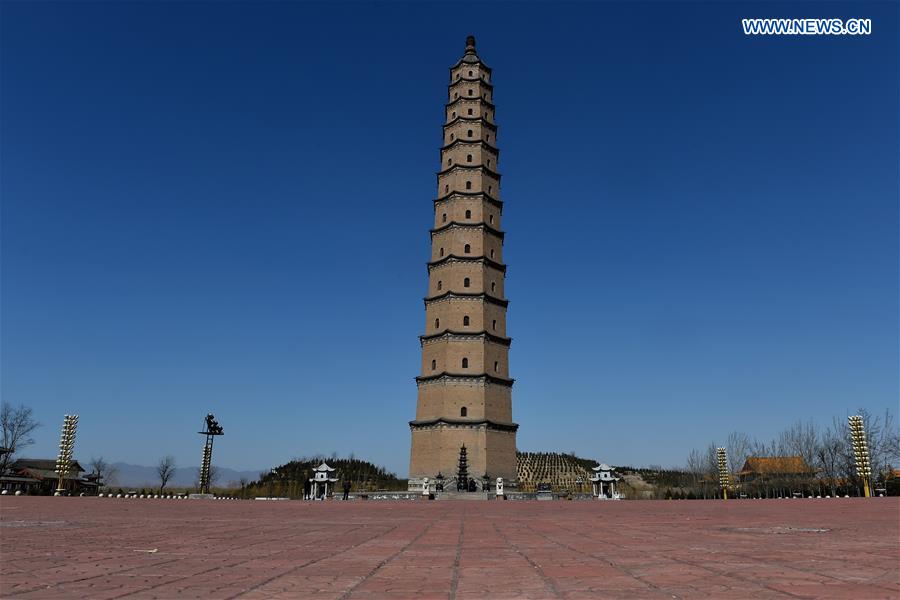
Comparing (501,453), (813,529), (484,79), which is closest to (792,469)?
(501,453)

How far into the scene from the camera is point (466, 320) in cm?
4703

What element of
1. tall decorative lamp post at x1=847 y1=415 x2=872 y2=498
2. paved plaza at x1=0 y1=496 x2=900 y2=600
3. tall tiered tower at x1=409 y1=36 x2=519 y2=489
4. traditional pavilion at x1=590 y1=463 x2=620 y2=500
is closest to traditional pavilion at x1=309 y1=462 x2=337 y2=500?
tall tiered tower at x1=409 y1=36 x2=519 y2=489

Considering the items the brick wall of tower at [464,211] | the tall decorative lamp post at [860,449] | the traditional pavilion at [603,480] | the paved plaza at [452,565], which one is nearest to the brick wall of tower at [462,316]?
the brick wall of tower at [464,211]

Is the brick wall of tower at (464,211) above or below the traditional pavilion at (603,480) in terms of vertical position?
above

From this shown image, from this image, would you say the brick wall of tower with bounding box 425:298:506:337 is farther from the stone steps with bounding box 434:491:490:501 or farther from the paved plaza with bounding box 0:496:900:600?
the paved plaza with bounding box 0:496:900:600

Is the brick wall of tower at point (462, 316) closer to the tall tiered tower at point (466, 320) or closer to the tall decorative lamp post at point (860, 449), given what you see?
the tall tiered tower at point (466, 320)

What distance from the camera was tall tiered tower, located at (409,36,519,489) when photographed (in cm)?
4422

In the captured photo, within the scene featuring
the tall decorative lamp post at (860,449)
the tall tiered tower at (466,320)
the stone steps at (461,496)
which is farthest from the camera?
the tall tiered tower at (466,320)

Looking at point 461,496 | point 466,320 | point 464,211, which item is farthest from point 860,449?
point 464,211

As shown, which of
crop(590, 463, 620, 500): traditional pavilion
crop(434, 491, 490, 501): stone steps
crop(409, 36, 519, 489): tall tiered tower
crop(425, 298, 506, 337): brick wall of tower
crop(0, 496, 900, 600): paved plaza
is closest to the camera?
crop(0, 496, 900, 600): paved plaza

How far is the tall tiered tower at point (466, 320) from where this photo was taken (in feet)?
145

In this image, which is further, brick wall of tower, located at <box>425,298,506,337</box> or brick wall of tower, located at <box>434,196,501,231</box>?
brick wall of tower, located at <box>434,196,501,231</box>

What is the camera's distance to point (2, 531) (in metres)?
8.57

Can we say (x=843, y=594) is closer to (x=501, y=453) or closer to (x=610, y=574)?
(x=610, y=574)
